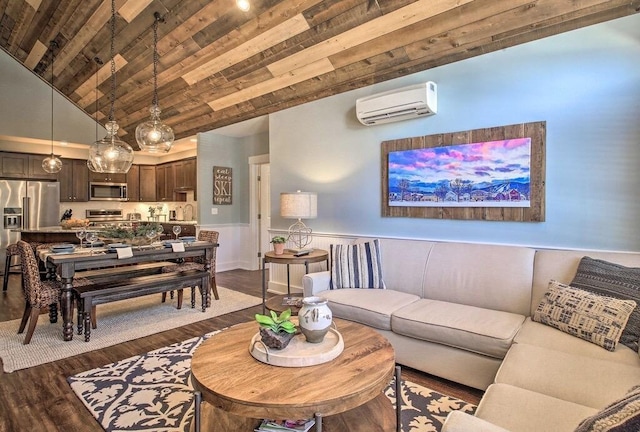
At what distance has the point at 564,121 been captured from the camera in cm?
277

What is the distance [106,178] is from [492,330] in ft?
27.7

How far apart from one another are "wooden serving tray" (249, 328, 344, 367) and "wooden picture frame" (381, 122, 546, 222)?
1.98 metres

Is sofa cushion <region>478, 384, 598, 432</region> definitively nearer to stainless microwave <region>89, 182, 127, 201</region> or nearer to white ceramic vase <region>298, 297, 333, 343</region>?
white ceramic vase <region>298, 297, 333, 343</region>

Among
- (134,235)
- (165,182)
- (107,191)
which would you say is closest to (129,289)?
(134,235)

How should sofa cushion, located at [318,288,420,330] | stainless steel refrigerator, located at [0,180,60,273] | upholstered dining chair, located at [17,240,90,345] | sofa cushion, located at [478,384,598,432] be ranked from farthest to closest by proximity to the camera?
stainless steel refrigerator, located at [0,180,60,273] → upholstered dining chair, located at [17,240,90,345] → sofa cushion, located at [318,288,420,330] → sofa cushion, located at [478,384,598,432]

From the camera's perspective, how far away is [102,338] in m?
3.34

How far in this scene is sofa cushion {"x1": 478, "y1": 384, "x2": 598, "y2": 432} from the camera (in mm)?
1271

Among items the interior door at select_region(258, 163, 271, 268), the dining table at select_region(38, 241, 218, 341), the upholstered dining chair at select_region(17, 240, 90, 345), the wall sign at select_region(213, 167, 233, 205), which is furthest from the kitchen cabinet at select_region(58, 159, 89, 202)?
the upholstered dining chair at select_region(17, 240, 90, 345)

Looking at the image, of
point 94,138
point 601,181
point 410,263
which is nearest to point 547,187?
point 601,181

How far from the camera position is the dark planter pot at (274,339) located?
66.4 inches

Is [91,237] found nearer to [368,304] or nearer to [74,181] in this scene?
[368,304]

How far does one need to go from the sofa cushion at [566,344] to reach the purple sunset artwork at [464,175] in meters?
1.15

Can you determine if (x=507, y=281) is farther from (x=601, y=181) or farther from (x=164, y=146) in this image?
(x=164, y=146)

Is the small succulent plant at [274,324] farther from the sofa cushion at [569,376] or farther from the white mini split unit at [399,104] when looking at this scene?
the white mini split unit at [399,104]
